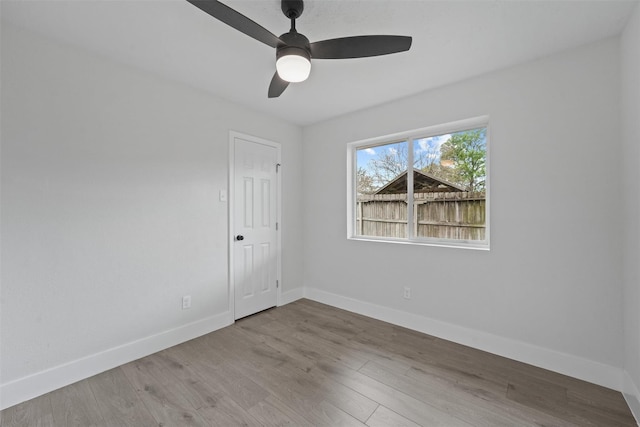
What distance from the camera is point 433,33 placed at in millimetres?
1851

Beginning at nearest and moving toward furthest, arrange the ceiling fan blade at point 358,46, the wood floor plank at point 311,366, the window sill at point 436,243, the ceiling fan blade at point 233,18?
the ceiling fan blade at point 233,18, the ceiling fan blade at point 358,46, the wood floor plank at point 311,366, the window sill at point 436,243

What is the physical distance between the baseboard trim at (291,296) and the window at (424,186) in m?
1.10

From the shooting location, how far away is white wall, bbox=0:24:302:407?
5.94 ft

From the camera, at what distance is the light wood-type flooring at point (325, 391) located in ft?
5.42

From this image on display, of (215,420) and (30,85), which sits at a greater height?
(30,85)

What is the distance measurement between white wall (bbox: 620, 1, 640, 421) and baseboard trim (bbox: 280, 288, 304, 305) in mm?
3063

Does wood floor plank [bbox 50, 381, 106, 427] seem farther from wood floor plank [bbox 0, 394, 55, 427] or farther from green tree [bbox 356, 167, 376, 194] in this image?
green tree [bbox 356, 167, 376, 194]

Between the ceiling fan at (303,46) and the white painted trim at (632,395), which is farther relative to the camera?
the white painted trim at (632,395)

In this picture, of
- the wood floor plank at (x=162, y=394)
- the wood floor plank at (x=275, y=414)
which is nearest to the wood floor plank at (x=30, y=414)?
the wood floor plank at (x=162, y=394)

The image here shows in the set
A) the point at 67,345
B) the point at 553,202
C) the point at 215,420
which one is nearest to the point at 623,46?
the point at 553,202

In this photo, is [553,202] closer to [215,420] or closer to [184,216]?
[215,420]

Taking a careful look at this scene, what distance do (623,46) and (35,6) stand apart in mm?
3728

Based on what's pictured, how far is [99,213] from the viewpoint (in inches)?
84.0

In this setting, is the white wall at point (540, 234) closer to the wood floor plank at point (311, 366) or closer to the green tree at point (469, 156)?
the green tree at point (469, 156)
